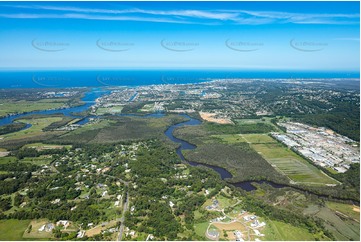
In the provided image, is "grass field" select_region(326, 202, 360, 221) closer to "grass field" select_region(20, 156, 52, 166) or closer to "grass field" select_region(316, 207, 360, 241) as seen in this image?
"grass field" select_region(316, 207, 360, 241)

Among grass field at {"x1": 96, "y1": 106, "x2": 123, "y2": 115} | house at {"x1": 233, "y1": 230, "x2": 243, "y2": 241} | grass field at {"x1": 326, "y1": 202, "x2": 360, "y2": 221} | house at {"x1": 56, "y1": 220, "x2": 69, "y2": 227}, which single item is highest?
grass field at {"x1": 326, "y1": 202, "x2": 360, "y2": 221}

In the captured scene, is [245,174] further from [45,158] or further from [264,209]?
[45,158]

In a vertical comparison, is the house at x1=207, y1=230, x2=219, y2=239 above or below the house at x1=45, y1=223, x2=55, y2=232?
above

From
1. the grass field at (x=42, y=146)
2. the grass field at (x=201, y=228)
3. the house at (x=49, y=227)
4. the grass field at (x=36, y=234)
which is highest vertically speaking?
the grass field at (x=201, y=228)

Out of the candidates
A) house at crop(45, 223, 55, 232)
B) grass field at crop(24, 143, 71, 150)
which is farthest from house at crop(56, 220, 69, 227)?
grass field at crop(24, 143, 71, 150)

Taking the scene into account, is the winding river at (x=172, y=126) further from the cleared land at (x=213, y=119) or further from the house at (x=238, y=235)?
the house at (x=238, y=235)

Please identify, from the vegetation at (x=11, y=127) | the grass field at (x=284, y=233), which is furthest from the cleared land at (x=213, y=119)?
the vegetation at (x=11, y=127)

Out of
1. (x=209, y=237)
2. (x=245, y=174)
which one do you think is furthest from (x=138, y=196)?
(x=245, y=174)

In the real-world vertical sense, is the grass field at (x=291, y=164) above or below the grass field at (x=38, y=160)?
above
